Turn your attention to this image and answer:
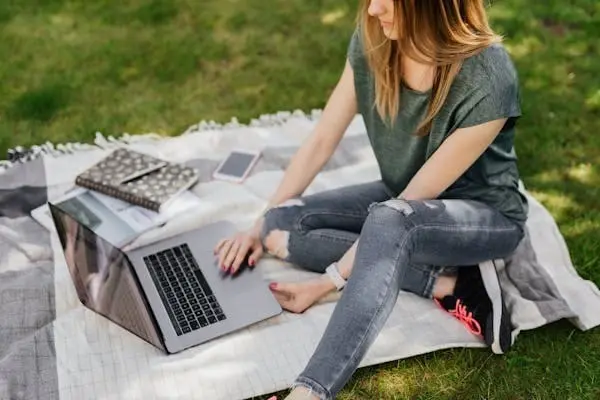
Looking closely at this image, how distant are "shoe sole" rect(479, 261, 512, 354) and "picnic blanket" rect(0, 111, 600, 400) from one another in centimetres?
6

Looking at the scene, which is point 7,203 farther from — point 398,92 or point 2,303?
point 398,92

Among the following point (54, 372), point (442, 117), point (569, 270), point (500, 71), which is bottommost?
point (54, 372)

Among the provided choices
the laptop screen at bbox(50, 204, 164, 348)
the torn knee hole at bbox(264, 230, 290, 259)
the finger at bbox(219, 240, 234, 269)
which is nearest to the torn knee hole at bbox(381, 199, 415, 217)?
the torn knee hole at bbox(264, 230, 290, 259)

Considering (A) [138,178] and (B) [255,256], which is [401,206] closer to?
(B) [255,256]

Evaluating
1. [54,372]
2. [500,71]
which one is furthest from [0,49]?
[500,71]

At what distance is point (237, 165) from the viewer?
9.61 ft

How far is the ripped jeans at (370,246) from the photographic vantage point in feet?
6.08

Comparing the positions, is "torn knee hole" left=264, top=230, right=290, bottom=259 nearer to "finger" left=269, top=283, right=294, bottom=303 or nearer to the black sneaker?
"finger" left=269, top=283, right=294, bottom=303

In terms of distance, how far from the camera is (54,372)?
2.08 metres

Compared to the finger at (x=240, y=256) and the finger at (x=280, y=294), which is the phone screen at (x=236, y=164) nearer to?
the finger at (x=240, y=256)

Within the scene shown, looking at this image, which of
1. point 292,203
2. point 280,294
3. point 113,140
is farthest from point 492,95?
point 113,140

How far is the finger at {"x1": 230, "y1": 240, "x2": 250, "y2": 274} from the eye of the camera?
2.34 metres

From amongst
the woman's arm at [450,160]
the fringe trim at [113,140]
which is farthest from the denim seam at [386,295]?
the fringe trim at [113,140]

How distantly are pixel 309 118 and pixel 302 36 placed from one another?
77 cm
